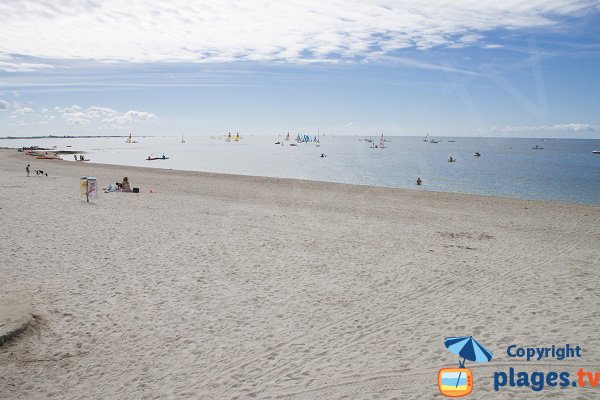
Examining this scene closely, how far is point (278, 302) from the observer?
27.8 feet

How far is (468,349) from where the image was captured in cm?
639

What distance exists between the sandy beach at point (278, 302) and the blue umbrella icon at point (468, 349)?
0.39ft

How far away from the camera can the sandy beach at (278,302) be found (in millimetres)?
5711

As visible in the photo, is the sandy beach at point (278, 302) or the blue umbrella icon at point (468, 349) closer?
the sandy beach at point (278, 302)

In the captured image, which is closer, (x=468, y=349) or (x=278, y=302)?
(x=468, y=349)

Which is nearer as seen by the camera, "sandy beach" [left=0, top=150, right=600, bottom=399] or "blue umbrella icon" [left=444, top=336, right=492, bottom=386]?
"sandy beach" [left=0, top=150, right=600, bottom=399]

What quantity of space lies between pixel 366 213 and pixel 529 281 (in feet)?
34.3

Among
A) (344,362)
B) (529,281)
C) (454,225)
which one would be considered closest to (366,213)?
(454,225)

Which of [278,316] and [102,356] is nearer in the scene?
[102,356]

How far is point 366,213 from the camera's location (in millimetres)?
20109

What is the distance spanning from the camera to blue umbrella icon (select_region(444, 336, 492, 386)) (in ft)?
20.5

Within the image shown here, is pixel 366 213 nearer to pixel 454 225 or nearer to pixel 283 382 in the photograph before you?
pixel 454 225

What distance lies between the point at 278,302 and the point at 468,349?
3.77m

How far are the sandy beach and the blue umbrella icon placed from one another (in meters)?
0.12
